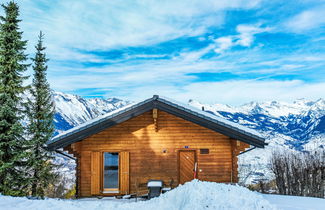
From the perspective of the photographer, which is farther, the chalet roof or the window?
the window

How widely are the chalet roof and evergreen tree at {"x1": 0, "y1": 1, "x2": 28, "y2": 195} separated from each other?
5428 millimetres

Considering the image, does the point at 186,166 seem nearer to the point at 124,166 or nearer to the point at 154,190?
the point at 154,190

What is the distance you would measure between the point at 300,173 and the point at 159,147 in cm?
1113

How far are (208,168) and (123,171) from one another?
13.0 feet

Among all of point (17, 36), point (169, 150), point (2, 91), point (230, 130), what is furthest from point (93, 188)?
point (17, 36)

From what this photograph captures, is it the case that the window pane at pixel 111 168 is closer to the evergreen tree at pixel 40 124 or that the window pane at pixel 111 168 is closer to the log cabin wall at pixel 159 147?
the log cabin wall at pixel 159 147

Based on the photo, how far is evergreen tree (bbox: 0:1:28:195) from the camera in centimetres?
1505

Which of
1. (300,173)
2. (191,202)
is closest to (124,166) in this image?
(191,202)

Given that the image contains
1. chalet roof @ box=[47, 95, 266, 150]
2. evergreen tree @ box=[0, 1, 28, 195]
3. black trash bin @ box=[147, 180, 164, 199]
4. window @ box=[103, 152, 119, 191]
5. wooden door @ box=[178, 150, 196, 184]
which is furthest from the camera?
evergreen tree @ box=[0, 1, 28, 195]

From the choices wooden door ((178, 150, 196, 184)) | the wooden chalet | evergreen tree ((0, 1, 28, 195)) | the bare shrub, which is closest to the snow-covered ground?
the wooden chalet

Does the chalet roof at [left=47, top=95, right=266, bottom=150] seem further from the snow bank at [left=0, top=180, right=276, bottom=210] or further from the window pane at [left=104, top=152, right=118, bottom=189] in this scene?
the snow bank at [left=0, top=180, right=276, bottom=210]

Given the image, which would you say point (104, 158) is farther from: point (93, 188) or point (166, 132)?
point (166, 132)

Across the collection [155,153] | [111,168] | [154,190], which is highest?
[155,153]

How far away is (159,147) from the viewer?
12570 millimetres
